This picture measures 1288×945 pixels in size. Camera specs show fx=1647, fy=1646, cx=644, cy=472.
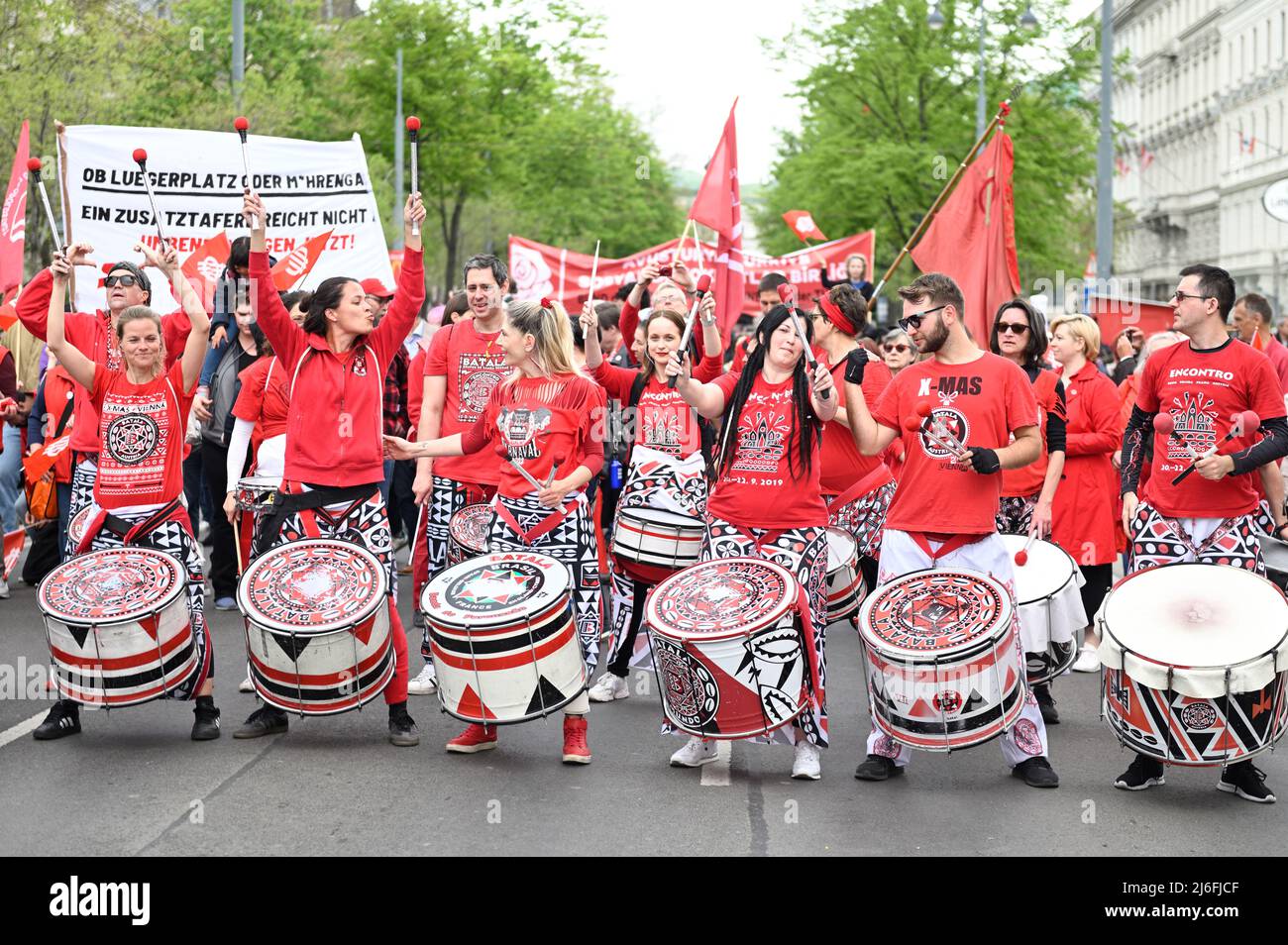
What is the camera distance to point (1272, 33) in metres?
68.8

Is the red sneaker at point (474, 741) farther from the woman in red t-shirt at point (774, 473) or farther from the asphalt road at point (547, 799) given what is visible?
the woman in red t-shirt at point (774, 473)

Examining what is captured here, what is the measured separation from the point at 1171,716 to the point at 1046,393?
2131 millimetres

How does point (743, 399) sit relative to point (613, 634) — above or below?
above

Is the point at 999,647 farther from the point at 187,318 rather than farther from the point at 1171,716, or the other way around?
the point at 187,318

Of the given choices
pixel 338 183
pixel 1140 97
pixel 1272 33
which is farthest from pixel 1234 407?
pixel 1140 97

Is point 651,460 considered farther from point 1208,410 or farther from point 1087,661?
point 1087,661

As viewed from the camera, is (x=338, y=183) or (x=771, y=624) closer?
(x=771, y=624)

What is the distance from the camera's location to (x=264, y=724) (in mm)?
7180

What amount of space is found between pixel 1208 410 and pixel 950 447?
1216 millimetres

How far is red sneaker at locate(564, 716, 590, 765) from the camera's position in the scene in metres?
6.79

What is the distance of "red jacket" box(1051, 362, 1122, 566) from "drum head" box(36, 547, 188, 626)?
14.8ft

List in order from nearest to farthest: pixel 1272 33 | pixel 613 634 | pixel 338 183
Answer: pixel 613 634 → pixel 338 183 → pixel 1272 33

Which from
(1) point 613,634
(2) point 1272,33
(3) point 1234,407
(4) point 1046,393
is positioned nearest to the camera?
(3) point 1234,407

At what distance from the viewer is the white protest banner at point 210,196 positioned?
11375 millimetres
